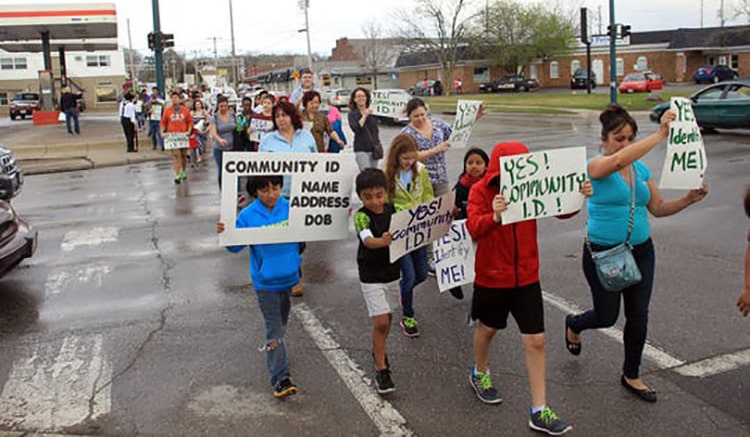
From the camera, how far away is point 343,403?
4535 millimetres

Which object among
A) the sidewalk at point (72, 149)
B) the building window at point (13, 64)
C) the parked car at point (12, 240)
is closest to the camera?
the parked car at point (12, 240)

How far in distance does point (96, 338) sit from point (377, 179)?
115 inches

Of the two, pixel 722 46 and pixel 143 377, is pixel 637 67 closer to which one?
pixel 722 46

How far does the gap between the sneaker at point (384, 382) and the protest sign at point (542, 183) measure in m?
1.39

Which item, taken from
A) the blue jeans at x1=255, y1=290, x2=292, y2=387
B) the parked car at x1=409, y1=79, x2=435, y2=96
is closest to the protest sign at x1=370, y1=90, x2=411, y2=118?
the blue jeans at x1=255, y1=290, x2=292, y2=387

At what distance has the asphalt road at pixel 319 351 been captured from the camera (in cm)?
433

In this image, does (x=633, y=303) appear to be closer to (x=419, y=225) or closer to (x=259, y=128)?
(x=419, y=225)

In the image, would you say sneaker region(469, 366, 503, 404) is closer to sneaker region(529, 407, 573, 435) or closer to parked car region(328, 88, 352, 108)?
sneaker region(529, 407, 573, 435)

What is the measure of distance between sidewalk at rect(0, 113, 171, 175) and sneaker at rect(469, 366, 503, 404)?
55.8 feet

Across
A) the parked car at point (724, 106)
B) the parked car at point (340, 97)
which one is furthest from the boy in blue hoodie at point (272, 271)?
the parked car at point (340, 97)

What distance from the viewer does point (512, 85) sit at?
67.4m

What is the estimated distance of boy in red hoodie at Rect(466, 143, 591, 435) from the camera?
4.08 metres

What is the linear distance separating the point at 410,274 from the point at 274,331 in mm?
1310

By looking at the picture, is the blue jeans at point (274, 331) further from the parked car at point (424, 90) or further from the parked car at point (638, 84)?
the parked car at point (424, 90)
